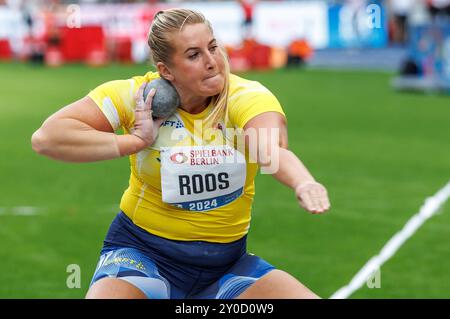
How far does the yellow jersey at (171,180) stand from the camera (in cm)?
488

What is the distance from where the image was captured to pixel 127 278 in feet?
15.8

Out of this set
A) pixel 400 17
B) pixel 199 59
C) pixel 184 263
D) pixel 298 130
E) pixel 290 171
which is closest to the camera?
pixel 290 171

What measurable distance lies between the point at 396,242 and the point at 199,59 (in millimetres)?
4840

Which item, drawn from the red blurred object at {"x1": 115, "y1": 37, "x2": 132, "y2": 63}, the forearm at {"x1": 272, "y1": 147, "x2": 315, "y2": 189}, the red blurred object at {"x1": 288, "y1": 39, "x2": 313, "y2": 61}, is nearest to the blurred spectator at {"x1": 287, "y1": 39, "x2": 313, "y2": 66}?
the red blurred object at {"x1": 288, "y1": 39, "x2": 313, "y2": 61}

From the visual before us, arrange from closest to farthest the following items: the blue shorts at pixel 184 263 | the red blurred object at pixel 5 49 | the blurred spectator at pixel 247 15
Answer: the blue shorts at pixel 184 263 → the blurred spectator at pixel 247 15 → the red blurred object at pixel 5 49

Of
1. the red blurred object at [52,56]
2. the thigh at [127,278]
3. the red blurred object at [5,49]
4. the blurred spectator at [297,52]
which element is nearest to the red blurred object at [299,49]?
the blurred spectator at [297,52]

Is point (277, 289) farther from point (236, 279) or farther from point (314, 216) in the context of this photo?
point (314, 216)

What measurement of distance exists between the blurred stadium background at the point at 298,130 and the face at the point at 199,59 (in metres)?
1.76

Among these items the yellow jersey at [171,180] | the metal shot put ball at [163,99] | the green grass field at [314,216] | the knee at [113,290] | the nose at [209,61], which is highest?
the nose at [209,61]

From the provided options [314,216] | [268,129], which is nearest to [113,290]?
[268,129]

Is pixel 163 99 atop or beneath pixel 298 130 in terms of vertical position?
atop

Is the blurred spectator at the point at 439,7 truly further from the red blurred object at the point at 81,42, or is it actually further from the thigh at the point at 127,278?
the thigh at the point at 127,278

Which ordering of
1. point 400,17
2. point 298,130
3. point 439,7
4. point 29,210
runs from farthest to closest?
point 400,17
point 439,7
point 298,130
point 29,210

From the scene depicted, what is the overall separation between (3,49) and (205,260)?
32.0m
